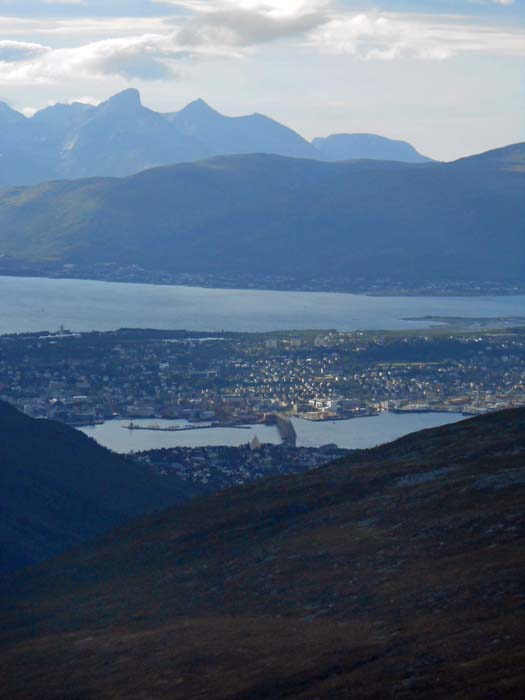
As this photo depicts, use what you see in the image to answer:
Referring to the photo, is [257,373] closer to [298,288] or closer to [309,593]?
[309,593]

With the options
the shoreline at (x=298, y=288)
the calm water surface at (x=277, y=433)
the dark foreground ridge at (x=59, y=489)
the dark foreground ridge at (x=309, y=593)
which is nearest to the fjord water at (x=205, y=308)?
the shoreline at (x=298, y=288)

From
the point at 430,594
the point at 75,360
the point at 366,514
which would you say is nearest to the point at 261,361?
the point at 75,360

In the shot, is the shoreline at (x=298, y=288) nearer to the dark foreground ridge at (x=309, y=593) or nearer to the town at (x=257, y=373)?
the town at (x=257, y=373)

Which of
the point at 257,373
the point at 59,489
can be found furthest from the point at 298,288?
the point at 59,489

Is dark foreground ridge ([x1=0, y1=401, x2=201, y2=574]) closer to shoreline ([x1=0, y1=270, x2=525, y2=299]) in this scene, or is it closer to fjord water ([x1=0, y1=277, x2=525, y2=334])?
fjord water ([x1=0, y1=277, x2=525, y2=334])

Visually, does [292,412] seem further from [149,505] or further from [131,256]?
[131,256]

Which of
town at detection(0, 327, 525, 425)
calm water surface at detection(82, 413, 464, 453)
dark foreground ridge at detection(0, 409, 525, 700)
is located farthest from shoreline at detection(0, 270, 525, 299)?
dark foreground ridge at detection(0, 409, 525, 700)
